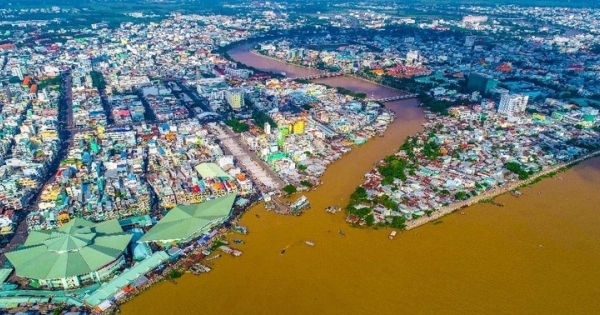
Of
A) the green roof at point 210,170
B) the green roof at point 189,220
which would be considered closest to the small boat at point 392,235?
the green roof at point 189,220

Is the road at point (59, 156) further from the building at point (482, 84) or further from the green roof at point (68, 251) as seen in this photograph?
the building at point (482, 84)

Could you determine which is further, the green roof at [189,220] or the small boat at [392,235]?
the small boat at [392,235]

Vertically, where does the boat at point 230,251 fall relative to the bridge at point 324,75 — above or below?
below

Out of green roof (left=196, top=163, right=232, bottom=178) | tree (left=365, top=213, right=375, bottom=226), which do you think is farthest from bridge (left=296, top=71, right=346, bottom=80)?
tree (left=365, top=213, right=375, bottom=226)

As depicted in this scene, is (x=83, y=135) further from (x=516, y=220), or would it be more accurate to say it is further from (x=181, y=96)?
(x=516, y=220)

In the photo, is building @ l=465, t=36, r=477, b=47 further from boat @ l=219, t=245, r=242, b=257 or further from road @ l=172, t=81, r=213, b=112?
boat @ l=219, t=245, r=242, b=257

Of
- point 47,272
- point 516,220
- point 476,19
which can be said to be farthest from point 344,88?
point 476,19
